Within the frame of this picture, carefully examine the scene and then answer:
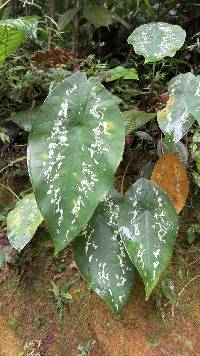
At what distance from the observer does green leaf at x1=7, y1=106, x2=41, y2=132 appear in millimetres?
1643

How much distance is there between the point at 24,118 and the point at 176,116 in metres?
0.68

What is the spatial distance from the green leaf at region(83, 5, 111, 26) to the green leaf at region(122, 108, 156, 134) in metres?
0.63

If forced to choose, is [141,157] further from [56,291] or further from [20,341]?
[20,341]

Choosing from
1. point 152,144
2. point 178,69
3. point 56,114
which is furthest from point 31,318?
point 178,69

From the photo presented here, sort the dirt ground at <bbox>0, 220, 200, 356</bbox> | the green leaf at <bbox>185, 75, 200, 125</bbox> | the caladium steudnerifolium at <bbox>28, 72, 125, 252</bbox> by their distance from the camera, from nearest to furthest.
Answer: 1. the caladium steudnerifolium at <bbox>28, 72, 125, 252</bbox>
2. the green leaf at <bbox>185, 75, 200, 125</bbox>
3. the dirt ground at <bbox>0, 220, 200, 356</bbox>

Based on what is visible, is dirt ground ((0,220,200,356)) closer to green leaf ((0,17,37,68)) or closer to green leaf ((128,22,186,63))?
green leaf ((128,22,186,63))

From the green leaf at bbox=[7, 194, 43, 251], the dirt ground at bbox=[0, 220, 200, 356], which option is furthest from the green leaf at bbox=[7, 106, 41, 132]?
the dirt ground at bbox=[0, 220, 200, 356]

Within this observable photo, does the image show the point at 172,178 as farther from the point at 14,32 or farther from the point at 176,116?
the point at 14,32

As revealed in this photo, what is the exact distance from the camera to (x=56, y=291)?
1.35 metres

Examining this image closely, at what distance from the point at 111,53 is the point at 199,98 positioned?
4.17 ft

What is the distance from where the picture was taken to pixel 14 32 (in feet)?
4.93

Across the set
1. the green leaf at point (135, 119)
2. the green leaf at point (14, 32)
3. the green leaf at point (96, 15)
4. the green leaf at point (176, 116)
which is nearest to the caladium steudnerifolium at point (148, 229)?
the green leaf at point (176, 116)

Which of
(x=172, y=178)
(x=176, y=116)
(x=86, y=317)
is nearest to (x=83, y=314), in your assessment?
(x=86, y=317)

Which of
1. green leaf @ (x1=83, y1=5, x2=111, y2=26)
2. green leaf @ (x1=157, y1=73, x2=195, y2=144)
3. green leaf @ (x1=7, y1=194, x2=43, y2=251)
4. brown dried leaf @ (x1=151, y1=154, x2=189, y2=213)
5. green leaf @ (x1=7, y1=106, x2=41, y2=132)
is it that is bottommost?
green leaf @ (x1=7, y1=194, x2=43, y2=251)
